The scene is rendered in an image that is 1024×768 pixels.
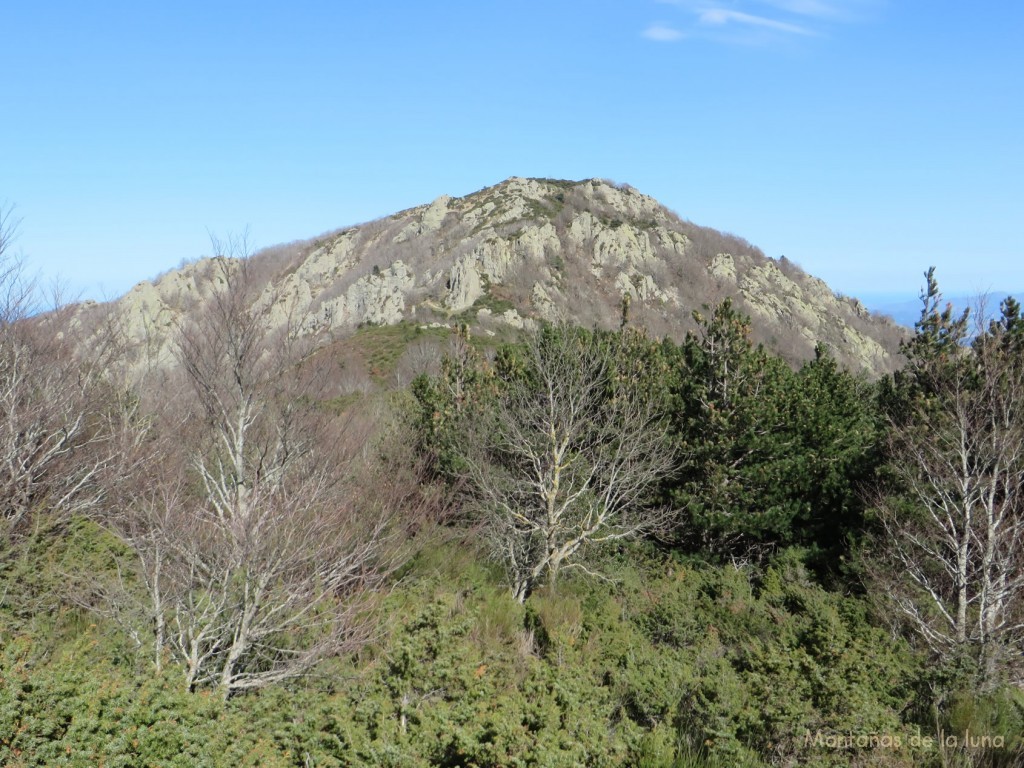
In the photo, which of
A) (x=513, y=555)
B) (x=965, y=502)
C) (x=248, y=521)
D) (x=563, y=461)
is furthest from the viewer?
(x=563, y=461)

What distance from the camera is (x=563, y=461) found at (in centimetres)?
1867

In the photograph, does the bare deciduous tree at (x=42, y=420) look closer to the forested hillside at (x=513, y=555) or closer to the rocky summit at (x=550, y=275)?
the forested hillside at (x=513, y=555)

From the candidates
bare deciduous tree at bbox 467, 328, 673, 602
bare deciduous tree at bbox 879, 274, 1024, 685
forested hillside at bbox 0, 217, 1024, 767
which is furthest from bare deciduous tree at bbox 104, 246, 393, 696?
bare deciduous tree at bbox 879, 274, 1024, 685

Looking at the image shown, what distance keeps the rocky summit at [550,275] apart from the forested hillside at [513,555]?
5000cm

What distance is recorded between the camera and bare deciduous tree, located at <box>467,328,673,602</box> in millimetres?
17047

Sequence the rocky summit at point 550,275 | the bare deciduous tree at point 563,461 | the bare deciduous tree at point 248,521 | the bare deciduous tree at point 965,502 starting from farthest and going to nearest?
1. the rocky summit at point 550,275
2. the bare deciduous tree at point 563,461
3. the bare deciduous tree at point 965,502
4. the bare deciduous tree at point 248,521

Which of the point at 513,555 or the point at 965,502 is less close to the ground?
the point at 965,502

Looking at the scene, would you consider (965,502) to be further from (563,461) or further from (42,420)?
(42,420)

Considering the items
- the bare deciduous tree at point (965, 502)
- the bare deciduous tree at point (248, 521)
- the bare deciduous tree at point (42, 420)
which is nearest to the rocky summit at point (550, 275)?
the bare deciduous tree at point (42, 420)

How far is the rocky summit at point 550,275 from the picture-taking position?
82188 millimetres

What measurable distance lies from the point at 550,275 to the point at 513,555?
248 feet

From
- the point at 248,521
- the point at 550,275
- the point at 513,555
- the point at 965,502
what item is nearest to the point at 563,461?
the point at 513,555

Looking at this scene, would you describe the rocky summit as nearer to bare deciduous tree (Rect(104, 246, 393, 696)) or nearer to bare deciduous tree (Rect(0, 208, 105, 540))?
bare deciduous tree (Rect(0, 208, 105, 540))

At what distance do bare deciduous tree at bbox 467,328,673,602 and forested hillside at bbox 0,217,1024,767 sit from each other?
0.16 meters
